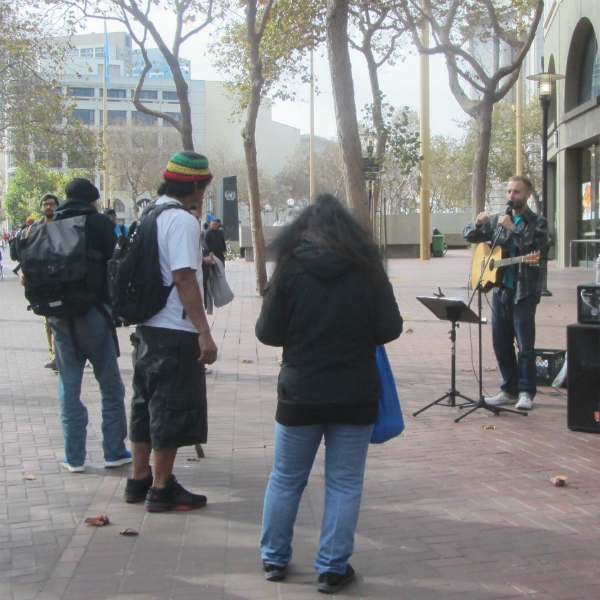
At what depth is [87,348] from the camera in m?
5.48

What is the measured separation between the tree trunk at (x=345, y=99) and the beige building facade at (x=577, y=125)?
13858mm

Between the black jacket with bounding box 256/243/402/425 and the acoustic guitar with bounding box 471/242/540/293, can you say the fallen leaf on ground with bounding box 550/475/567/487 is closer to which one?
the black jacket with bounding box 256/243/402/425

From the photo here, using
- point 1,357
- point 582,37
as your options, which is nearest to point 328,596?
point 1,357

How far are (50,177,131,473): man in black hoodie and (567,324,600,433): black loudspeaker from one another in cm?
331

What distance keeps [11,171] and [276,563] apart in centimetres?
11567

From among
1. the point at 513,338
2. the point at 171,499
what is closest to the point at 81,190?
the point at 171,499

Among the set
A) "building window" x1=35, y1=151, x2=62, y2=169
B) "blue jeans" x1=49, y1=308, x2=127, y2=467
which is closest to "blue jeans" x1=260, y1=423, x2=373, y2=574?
"blue jeans" x1=49, y1=308, x2=127, y2=467

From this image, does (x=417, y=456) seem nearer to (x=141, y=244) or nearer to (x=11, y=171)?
(x=141, y=244)

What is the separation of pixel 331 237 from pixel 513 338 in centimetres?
422

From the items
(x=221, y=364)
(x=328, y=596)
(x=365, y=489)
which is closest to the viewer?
(x=328, y=596)

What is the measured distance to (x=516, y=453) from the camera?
19.5 ft

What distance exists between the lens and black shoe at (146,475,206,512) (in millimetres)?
4758

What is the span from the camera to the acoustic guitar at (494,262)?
6.92m

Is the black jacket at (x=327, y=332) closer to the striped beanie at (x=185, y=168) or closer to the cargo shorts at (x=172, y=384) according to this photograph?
the cargo shorts at (x=172, y=384)
